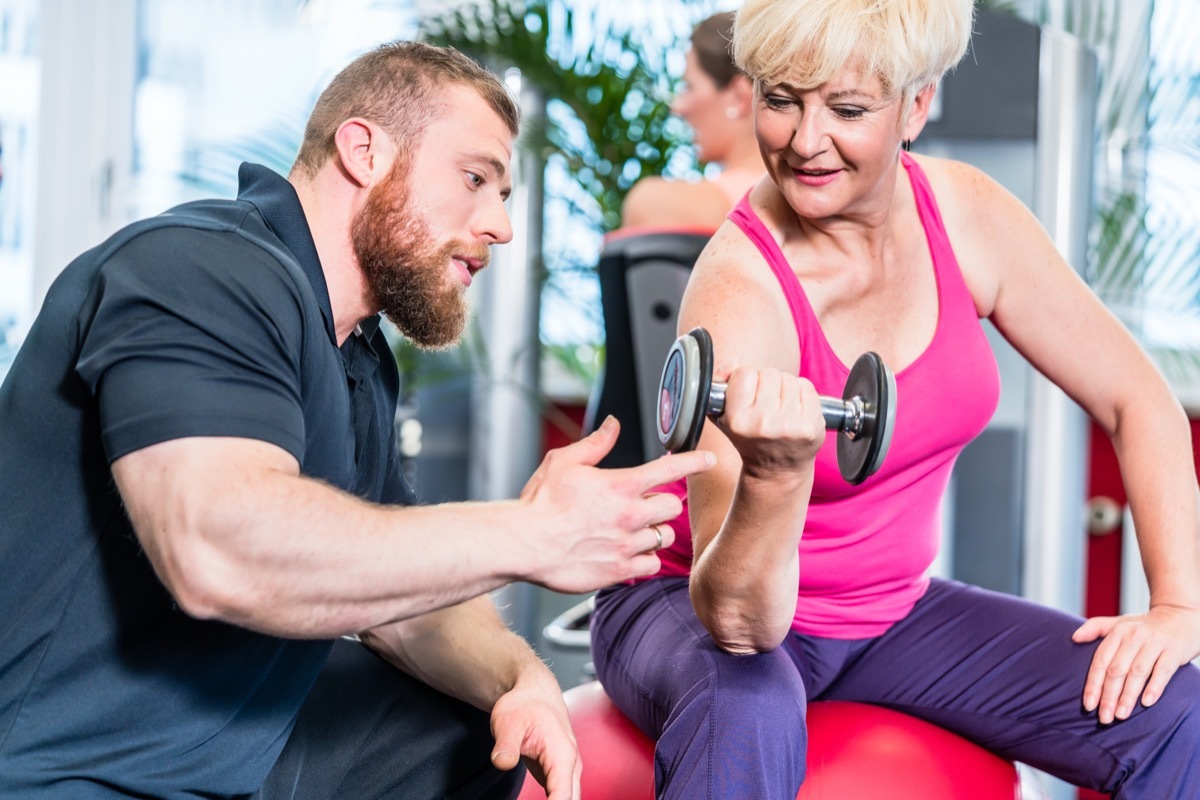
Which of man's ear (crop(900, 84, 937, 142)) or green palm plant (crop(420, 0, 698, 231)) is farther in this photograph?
green palm plant (crop(420, 0, 698, 231))

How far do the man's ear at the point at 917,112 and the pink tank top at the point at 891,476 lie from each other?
99 mm

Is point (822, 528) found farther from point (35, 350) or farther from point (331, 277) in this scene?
point (35, 350)

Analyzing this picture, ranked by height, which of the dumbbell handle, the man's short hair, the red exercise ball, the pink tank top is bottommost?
the red exercise ball

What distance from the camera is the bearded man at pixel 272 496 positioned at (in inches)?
33.5

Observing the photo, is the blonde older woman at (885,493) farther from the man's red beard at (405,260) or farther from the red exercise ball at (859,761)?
the man's red beard at (405,260)

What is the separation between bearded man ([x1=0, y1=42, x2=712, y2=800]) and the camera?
85cm

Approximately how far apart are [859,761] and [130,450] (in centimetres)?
72

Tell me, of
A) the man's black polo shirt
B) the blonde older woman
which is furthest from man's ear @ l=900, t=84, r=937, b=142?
the man's black polo shirt

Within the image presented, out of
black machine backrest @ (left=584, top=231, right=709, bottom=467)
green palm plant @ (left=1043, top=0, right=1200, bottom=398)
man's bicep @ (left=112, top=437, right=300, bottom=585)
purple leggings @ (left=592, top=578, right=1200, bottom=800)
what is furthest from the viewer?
green palm plant @ (left=1043, top=0, right=1200, bottom=398)

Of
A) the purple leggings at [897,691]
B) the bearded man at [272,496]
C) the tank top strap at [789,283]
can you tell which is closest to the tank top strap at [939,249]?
the tank top strap at [789,283]

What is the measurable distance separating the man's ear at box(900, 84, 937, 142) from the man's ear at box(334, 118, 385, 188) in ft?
1.66

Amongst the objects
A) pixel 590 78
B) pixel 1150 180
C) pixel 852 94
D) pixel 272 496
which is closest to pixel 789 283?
pixel 852 94

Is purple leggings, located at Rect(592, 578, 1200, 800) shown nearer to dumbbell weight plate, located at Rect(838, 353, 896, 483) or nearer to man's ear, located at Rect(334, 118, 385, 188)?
dumbbell weight plate, located at Rect(838, 353, 896, 483)

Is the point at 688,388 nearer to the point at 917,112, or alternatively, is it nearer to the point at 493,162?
the point at 493,162
